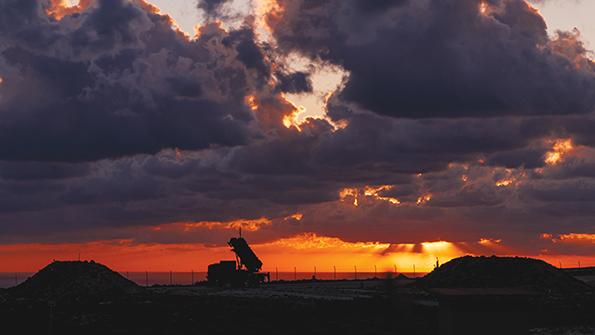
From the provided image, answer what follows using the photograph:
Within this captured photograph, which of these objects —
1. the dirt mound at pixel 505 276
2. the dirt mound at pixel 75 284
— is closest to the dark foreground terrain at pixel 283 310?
the dirt mound at pixel 75 284

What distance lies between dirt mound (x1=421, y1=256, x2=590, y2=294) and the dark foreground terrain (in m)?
0.22

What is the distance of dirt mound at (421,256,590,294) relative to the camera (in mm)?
90375

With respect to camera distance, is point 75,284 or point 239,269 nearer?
point 75,284

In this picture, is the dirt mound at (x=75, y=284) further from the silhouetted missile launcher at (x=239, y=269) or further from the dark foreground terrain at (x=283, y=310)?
the silhouetted missile launcher at (x=239, y=269)

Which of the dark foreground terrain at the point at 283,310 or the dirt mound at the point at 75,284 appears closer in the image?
the dark foreground terrain at the point at 283,310

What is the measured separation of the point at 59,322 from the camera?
185 ft

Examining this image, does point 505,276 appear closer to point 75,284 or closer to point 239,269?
point 239,269

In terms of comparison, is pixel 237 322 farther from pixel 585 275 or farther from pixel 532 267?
pixel 585 275

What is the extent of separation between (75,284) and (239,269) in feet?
68.0

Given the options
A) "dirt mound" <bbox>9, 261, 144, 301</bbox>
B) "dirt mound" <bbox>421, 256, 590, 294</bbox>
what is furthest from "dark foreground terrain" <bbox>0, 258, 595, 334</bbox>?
"dirt mound" <bbox>421, 256, 590, 294</bbox>

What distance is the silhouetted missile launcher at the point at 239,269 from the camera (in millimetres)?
99500

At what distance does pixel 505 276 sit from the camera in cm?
9256

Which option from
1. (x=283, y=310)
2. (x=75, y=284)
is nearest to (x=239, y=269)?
(x=75, y=284)

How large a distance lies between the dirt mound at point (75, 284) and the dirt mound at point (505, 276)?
118 feet
